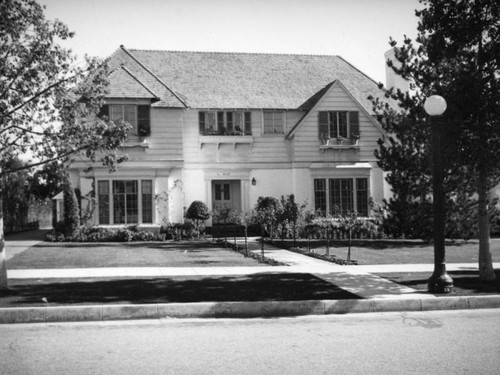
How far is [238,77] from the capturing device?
2906 centimetres

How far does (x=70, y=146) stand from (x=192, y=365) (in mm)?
6939

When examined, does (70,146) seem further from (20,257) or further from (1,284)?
(20,257)

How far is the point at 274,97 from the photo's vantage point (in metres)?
28.1

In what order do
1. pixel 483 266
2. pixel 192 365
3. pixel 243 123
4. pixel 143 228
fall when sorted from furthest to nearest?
pixel 243 123, pixel 143 228, pixel 483 266, pixel 192 365

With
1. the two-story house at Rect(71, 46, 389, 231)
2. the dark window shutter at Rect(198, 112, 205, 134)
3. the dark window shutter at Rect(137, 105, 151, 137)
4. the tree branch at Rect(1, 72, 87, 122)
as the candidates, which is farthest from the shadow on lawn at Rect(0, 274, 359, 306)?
the dark window shutter at Rect(198, 112, 205, 134)


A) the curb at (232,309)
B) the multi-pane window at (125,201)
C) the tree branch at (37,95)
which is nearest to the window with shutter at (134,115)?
the multi-pane window at (125,201)

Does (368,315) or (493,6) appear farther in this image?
(493,6)

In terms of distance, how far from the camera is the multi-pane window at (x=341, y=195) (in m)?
27.5

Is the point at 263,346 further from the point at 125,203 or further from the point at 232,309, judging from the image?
the point at 125,203

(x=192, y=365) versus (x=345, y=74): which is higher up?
(x=345, y=74)

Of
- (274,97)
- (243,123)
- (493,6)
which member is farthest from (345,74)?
(493,6)

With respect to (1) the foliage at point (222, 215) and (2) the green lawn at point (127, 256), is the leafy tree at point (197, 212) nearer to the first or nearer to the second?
(1) the foliage at point (222, 215)

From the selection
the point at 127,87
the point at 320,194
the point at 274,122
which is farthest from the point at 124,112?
the point at 320,194

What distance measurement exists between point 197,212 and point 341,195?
7.62m
